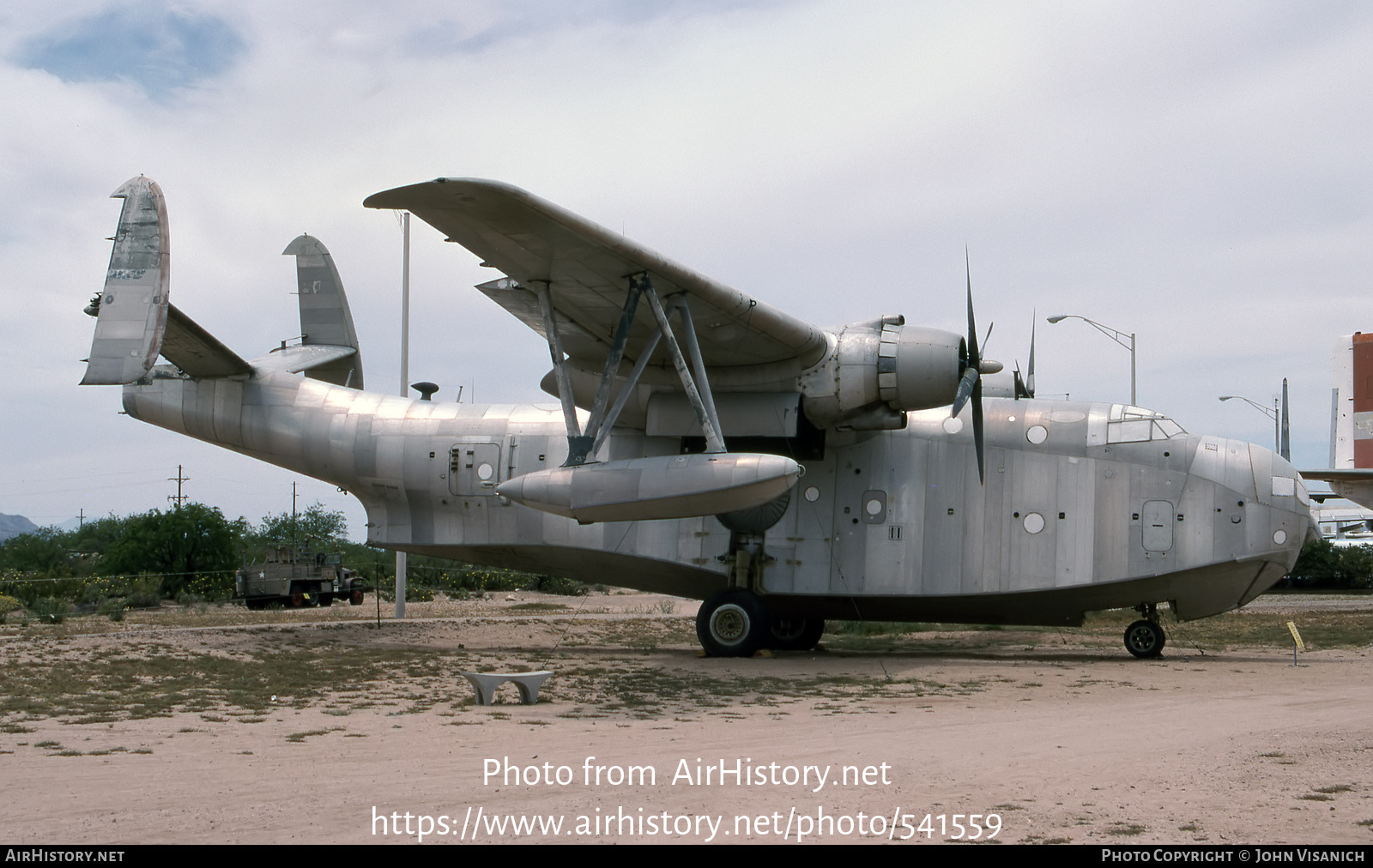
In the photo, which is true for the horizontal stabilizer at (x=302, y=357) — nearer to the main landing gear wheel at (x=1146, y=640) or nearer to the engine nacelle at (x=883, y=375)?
the engine nacelle at (x=883, y=375)

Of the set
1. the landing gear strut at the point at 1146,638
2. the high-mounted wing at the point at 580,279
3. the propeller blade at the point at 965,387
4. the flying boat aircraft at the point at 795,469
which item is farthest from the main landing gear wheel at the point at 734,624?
the landing gear strut at the point at 1146,638

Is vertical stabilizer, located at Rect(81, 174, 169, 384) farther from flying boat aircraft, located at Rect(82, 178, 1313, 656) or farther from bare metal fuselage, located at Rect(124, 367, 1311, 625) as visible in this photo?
bare metal fuselage, located at Rect(124, 367, 1311, 625)

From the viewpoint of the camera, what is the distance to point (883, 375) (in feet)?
48.9

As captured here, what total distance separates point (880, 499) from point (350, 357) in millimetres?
10153

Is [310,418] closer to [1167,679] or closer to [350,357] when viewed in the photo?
[350,357]

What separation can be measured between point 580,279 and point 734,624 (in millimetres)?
5477

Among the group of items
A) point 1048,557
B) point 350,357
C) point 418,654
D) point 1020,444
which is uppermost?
point 350,357

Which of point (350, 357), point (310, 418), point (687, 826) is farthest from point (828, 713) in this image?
point (350, 357)

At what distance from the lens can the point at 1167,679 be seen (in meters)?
13.2

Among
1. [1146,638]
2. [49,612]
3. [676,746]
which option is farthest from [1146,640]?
[49,612]

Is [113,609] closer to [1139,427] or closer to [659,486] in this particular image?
[659,486]

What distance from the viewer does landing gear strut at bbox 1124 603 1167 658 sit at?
16.1 metres

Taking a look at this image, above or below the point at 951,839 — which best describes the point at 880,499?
above

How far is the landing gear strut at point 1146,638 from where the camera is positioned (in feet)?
52.8
